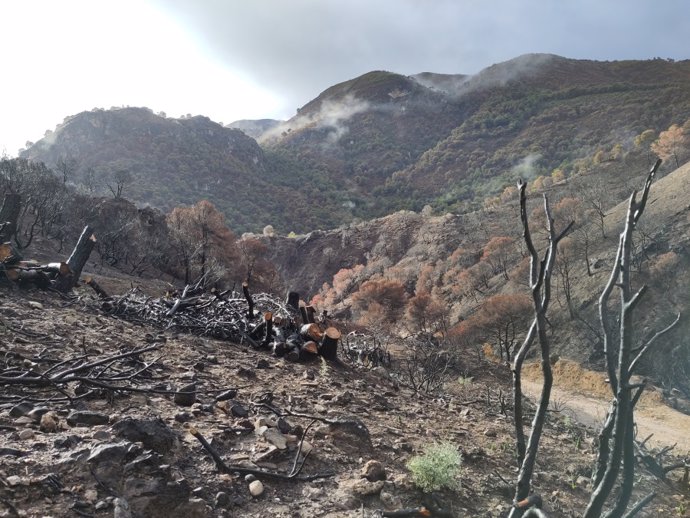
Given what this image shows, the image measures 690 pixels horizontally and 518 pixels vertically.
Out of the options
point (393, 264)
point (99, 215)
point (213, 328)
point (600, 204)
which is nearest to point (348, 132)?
point (393, 264)

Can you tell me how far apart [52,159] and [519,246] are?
8224cm

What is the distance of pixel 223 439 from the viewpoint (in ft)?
9.27

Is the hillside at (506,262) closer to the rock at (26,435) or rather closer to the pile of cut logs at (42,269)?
the rock at (26,435)

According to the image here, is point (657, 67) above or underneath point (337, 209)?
above

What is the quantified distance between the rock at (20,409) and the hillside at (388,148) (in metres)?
52.9

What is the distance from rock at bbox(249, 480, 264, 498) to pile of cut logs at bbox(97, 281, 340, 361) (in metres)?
3.44

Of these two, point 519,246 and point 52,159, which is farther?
point 52,159

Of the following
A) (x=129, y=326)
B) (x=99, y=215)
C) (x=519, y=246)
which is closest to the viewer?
(x=129, y=326)

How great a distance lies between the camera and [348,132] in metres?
131

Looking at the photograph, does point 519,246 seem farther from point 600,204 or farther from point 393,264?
point 393,264

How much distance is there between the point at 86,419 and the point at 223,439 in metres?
0.82

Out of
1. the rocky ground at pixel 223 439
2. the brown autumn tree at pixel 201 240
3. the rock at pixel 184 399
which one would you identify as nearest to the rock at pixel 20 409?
the rocky ground at pixel 223 439

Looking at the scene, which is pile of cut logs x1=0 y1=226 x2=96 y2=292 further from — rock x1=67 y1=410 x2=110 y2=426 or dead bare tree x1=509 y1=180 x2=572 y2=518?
dead bare tree x1=509 y1=180 x2=572 y2=518

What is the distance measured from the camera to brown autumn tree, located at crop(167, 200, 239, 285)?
27406mm
